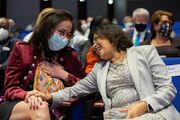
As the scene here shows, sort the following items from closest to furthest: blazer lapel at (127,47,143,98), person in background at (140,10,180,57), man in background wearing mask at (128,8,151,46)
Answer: blazer lapel at (127,47,143,98) < person in background at (140,10,180,57) < man in background wearing mask at (128,8,151,46)

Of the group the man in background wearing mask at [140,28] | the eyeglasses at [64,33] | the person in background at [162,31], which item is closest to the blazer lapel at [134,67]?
the eyeglasses at [64,33]

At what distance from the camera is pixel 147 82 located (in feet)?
7.18

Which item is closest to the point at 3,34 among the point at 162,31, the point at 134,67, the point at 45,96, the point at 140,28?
the point at 140,28

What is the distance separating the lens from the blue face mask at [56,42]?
247 centimetres

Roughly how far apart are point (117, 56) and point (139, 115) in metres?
0.42

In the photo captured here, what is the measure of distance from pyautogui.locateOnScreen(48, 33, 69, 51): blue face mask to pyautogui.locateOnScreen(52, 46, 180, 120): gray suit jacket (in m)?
0.29

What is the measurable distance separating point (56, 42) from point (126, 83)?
0.56m

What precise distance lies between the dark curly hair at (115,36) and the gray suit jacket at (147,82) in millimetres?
48

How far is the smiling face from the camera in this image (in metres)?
2.29

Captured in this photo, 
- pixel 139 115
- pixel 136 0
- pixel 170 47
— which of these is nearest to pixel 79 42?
pixel 170 47

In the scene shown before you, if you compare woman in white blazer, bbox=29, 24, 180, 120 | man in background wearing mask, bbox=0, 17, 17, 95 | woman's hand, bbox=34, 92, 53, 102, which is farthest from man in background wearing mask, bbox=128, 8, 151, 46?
woman's hand, bbox=34, 92, 53, 102

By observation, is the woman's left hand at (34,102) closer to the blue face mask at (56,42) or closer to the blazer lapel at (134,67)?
the blue face mask at (56,42)

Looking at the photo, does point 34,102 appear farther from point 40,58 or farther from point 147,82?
point 147,82

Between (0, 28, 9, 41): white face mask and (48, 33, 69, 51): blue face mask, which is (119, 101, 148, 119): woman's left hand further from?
(0, 28, 9, 41): white face mask
